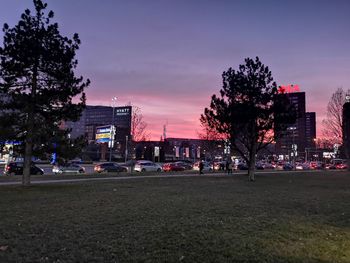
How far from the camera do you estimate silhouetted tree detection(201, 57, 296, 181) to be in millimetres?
31391

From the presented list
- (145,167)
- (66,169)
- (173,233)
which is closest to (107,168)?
(66,169)

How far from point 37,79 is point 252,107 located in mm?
17847

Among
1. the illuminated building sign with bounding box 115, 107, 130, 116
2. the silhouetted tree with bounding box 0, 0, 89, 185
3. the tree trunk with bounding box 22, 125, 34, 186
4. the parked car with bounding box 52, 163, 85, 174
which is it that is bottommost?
the parked car with bounding box 52, 163, 85, 174

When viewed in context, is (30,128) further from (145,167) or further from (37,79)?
(145,167)

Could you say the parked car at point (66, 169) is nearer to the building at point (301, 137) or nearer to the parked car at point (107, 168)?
the parked car at point (107, 168)

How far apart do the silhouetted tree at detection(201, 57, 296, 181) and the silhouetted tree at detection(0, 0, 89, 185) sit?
14.3 metres

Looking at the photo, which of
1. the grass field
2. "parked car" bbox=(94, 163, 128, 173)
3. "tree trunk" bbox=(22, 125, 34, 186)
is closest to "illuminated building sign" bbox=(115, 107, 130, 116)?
"parked car" bbox=(94, 163, 128, 173)

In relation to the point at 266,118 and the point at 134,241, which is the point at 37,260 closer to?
the point at 134,241

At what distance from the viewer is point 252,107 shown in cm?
3127

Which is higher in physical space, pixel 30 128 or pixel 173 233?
pixel 30 128

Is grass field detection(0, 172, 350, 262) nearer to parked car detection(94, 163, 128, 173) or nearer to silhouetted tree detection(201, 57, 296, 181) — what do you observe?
silhouetted tree detection(201, 57, 296, 181)

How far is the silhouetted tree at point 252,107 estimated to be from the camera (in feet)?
103

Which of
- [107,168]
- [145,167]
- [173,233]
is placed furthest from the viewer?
[145,167]

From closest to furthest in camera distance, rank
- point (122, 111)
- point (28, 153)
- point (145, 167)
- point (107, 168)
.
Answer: point (28, 153)
point (107, 168)
point (145, 167)
point (122, 111)
